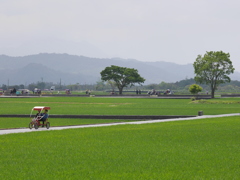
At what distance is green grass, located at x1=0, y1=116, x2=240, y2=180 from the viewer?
508 inches

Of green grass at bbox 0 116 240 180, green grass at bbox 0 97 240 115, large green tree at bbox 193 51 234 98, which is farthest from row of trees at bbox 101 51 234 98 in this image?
green grass at bbox 0 116 240 180

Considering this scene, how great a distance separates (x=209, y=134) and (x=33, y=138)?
906 cm

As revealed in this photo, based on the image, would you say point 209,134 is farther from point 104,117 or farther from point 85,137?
point 104,117

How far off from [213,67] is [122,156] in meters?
83.0

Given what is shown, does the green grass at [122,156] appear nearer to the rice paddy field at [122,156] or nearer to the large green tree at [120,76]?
the rice paddy field at [122,156]

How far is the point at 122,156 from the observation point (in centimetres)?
1577

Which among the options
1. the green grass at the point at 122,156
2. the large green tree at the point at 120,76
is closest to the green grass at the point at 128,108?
the green grass at the point at 122,156

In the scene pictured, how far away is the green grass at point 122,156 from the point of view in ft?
42.3

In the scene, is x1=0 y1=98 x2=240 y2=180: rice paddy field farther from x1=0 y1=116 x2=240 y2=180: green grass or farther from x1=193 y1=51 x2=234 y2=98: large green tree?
x1=193 y1=51 x2=234 y2=98: large green tree

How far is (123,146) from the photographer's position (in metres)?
18.3

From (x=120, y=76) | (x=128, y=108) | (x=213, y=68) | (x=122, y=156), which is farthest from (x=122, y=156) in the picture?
(x=120, y=76)

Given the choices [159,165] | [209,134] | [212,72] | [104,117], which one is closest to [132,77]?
[212,72]

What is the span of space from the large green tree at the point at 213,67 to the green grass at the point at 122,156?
74.0 metres

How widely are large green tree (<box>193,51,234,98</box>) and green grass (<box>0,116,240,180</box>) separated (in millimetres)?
74022
